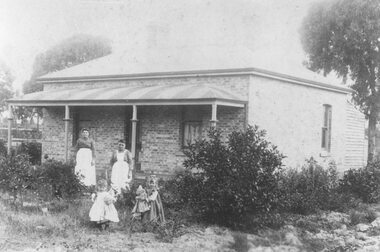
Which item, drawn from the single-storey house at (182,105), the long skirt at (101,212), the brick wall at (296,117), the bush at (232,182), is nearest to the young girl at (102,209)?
the long skirt at (101,212)

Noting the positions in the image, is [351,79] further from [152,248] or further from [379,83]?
[152,248]

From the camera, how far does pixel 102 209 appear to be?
8906 millimetres

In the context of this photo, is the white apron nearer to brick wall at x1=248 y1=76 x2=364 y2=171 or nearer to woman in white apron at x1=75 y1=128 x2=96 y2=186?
woman in white apron at x1=75 y1=128 x2=96 y2=186

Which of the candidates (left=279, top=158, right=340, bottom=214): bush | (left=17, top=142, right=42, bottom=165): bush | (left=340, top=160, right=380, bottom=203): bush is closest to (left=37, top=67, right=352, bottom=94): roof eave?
(left=17, top=142, right=42, bottom=165): bush

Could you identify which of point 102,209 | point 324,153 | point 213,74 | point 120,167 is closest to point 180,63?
point 213,74

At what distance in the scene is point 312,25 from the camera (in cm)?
2453

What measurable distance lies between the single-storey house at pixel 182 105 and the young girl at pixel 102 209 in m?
5.75

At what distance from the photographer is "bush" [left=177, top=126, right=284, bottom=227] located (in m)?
9.64

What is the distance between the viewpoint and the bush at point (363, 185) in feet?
47.1

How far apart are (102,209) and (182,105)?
804 centimetres

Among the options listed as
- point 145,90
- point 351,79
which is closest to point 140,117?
point 145,90

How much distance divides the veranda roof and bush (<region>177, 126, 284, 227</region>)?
436cm

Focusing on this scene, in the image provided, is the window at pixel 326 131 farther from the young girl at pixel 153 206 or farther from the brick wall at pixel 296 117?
the young girl at pixel 153 206

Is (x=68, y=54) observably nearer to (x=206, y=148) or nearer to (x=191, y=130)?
(x=191, y=130)
